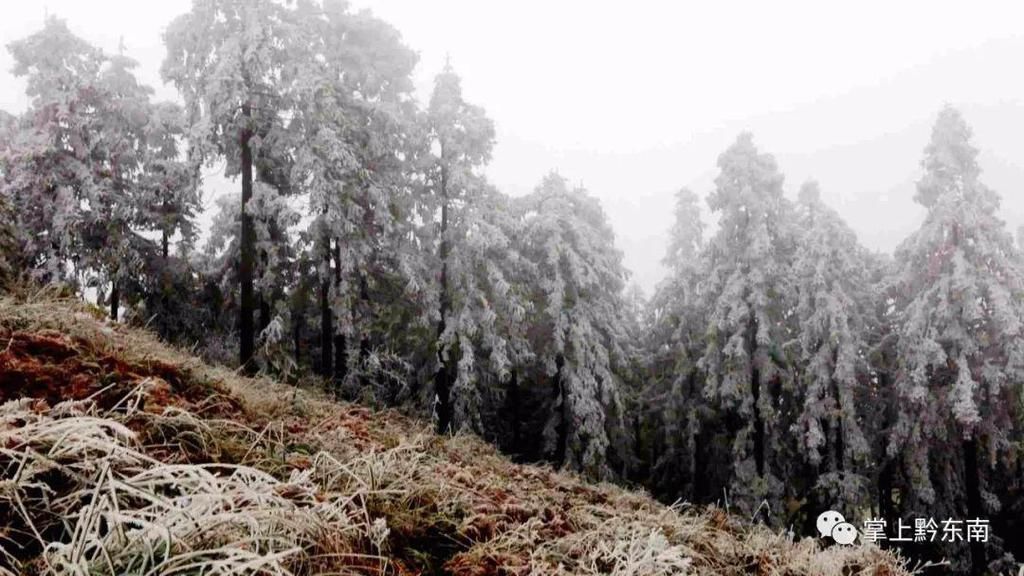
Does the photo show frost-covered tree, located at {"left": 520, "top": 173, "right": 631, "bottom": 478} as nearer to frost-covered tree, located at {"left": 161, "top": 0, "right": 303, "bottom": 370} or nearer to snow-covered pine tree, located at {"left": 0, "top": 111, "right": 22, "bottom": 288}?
frost-covered tree, located at {"left": 161, "top": 0, "right": 303, "bottom": 370}

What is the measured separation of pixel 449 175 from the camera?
59.9 ft

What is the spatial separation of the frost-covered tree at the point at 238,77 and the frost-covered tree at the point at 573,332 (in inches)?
318

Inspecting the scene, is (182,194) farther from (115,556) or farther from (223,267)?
(115,556)

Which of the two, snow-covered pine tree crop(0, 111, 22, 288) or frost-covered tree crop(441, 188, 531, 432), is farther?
frost-covered tree crop(441, 188, 531, 432)

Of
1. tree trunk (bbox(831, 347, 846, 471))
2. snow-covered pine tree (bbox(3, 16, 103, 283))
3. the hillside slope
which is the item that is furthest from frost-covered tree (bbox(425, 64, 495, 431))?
the hillside slope

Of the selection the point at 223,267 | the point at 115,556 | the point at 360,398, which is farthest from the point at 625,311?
the point at 115,556

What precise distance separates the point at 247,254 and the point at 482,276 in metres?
6.38

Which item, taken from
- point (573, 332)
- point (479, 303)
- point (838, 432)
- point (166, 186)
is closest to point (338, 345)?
point (479, 303)

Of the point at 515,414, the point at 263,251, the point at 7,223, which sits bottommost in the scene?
the point at 515,414

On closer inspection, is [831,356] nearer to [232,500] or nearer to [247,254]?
[247,254]

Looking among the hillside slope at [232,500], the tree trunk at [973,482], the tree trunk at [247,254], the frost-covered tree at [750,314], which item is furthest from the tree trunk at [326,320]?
the tree trunk at [973,482]

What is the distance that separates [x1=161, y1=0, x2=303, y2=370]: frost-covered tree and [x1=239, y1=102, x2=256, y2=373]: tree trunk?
0.02m

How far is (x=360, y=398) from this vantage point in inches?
653

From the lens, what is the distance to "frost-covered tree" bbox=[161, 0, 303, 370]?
14531 mm
